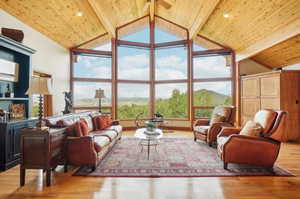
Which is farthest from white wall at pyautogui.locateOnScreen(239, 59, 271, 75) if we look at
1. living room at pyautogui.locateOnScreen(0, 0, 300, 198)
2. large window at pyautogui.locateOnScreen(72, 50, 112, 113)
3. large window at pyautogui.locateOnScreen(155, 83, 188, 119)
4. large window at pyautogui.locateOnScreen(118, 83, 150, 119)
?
large window at pyautogui.locateOnScreen(72, 50, 112, 113)

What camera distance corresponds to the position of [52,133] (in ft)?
8.12

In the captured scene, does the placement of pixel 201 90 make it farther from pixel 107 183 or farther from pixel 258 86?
pixel 107 183

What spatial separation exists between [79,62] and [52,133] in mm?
4480

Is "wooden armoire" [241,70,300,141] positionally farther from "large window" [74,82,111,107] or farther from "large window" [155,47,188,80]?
"large window" [74,82,111,107]

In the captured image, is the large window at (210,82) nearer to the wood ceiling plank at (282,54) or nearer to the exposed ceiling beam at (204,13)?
the wood ceiling plank at (282,54)

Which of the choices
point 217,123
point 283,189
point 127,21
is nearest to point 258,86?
point 217,123

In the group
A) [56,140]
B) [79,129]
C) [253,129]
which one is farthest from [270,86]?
[56,140]

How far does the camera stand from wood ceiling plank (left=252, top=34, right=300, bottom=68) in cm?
445

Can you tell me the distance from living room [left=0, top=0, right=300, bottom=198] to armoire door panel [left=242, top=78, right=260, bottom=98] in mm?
36

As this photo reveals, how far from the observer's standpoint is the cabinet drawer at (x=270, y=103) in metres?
4.91

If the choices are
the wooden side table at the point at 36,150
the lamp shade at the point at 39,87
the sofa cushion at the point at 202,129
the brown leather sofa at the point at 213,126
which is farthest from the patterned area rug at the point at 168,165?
the lamp shade at the point at 39,87

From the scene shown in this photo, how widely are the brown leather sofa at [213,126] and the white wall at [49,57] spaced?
4366 millimetres

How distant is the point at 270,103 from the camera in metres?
5.10

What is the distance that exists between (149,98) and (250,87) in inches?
146
